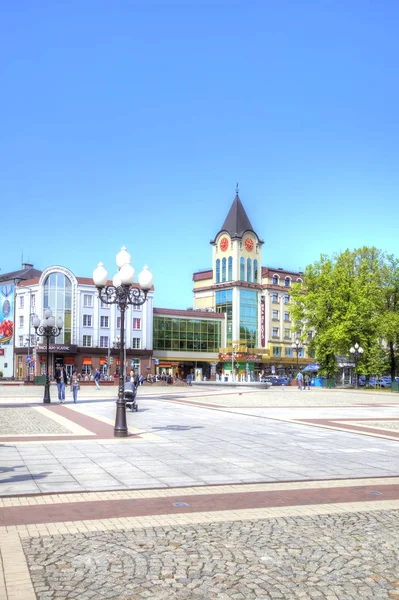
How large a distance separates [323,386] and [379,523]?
53.5 meters

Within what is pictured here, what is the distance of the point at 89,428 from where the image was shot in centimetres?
1769

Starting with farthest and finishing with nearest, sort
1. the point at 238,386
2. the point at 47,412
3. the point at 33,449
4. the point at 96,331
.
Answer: the point at 96,331 < the point at 238,386 < the point at 47,412 < the point at 33,449

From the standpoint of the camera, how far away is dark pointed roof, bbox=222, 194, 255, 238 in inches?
3396

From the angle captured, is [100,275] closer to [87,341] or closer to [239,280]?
[87,341]

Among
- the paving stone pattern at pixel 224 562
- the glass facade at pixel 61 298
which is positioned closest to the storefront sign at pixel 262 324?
the glass facade at pixel 61 298

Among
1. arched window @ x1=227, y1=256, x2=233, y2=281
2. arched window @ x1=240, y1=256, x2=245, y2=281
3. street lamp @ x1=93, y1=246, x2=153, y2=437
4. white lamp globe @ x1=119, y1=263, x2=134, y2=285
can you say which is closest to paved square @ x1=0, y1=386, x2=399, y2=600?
street lamp @ x1=93, y1=246, x2=153, y2=437

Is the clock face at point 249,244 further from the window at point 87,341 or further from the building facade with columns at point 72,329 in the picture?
the window at point 87,341

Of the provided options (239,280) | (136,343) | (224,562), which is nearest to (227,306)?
(239,280)

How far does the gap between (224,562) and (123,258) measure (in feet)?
37.2

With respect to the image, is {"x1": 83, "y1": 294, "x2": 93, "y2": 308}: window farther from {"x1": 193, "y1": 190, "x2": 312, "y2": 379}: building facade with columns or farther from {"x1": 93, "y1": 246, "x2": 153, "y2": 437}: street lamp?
{"x1": 93, "y1": 246, "x2": 153, "y2": 437}: street lamp

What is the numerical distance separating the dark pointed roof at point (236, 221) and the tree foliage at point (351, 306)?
27.0 m

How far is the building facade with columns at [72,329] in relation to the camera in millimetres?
71812

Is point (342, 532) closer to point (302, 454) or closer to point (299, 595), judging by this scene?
point (299, 595)

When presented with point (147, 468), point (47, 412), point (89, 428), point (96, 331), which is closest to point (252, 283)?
point (96, 331)
